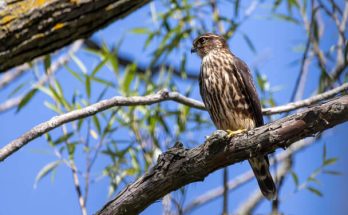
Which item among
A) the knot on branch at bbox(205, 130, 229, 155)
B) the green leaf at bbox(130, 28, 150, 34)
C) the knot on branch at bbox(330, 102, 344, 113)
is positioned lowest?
the knot on branch at bbox(330, 102, 344, 113)

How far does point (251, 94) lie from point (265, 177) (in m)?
0.63

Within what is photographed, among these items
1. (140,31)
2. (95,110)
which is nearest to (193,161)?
(95,110)

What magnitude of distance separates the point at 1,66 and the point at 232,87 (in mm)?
1746

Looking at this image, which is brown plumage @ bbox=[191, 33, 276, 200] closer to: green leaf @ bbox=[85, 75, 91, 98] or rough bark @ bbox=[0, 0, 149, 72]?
green leaf @ bbox=[85, 75, 91, 98]

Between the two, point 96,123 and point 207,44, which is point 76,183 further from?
point 207,44

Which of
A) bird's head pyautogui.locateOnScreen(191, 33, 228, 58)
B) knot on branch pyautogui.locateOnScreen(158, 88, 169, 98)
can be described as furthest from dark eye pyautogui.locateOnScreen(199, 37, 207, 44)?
knot on branch pyautogui.locateOnScreen(158, 88, 169, 98)

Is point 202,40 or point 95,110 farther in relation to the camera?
point 202,40

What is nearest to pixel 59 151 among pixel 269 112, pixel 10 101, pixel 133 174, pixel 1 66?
pixel 133 174

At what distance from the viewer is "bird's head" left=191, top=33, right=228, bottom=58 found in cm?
575

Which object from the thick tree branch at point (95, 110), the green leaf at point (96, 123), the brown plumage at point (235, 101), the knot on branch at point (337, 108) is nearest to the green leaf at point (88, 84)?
the green leaf at point (96, 123)

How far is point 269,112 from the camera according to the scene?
4512mm

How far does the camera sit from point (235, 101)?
16.5 feet

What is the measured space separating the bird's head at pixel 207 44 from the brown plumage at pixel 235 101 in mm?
456

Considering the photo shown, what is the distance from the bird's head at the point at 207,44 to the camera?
5.75 m
